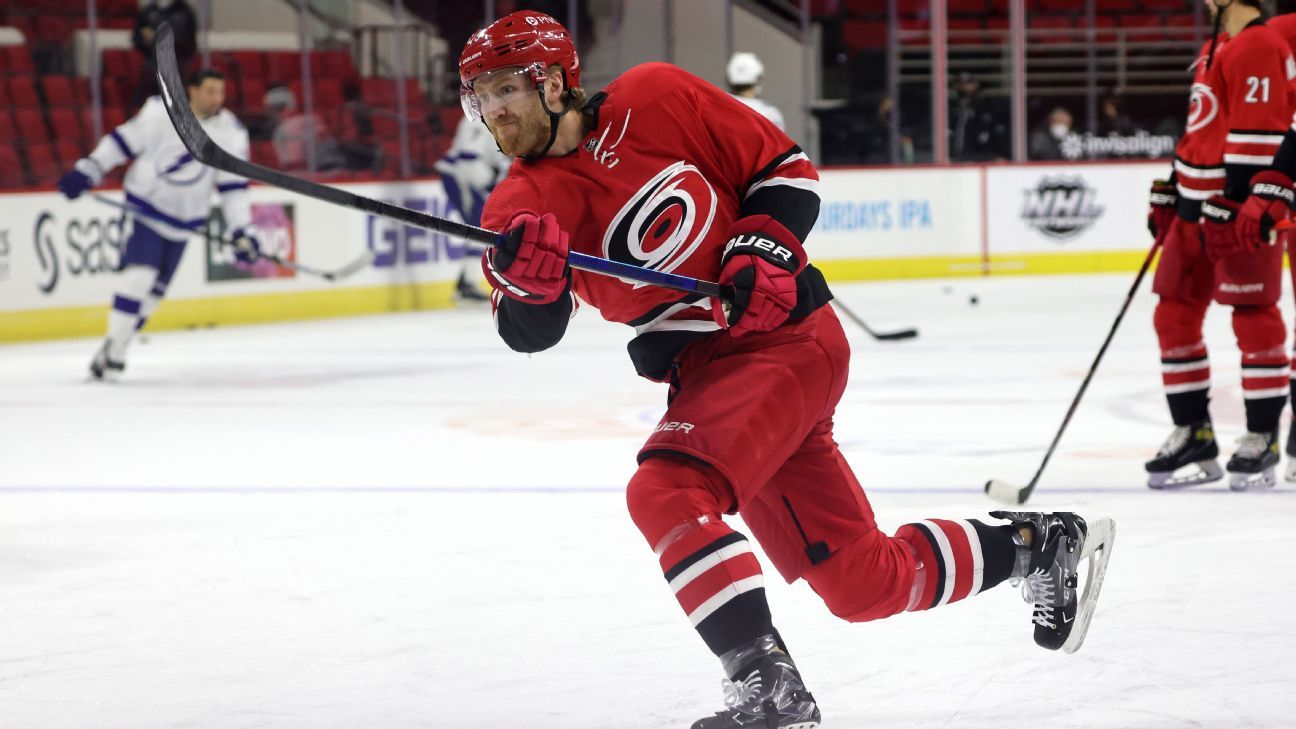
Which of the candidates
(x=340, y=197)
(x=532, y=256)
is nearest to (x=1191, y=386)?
(x=532, y=256)

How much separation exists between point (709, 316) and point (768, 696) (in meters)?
0.51

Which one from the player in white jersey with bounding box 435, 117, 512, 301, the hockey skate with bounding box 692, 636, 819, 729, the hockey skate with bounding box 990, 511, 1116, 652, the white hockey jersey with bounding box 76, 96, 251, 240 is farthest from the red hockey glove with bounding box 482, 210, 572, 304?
the player in white jersey with bounding box 435, 117, 512, 301

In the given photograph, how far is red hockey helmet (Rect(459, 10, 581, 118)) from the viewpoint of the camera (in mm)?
2117

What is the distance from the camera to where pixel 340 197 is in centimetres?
205

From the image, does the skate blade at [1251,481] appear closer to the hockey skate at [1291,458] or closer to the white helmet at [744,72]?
the hockey skate at [1291,458]

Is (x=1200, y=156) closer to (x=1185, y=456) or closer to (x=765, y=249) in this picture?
(x=1185, y=456)

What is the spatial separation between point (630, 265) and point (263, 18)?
9738 millimetres

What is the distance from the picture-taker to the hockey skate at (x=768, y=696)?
1.95 metres

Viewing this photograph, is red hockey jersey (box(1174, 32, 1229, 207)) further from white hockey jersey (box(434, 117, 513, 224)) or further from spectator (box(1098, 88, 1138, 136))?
spectator (box(1098, 88, 1138, 136))

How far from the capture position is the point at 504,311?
219cm

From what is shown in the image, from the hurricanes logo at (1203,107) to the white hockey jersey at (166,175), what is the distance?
4.17 meters

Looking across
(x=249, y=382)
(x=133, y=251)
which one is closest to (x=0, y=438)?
(x=249, y=382)

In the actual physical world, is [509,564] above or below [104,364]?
above

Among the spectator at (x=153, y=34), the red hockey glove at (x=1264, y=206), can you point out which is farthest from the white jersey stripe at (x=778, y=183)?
the spectator at (x=153, y=34)
